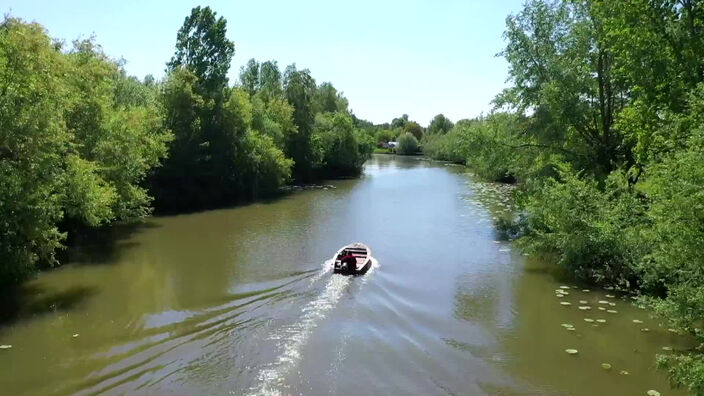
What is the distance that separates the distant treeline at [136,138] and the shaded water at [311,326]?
284 cm

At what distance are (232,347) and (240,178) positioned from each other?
3207cm

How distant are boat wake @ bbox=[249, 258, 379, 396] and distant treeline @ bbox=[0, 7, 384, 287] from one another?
8188 mm

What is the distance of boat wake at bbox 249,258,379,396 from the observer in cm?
1077

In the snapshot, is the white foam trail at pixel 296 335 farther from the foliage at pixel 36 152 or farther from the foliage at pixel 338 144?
the foliage at pixel 338 144

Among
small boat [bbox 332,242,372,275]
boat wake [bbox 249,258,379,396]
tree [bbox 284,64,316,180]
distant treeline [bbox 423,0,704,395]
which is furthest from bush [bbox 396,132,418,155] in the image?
boat wake [bbox 249,258,379,396]

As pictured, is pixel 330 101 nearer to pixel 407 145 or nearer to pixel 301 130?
pixel 301 130

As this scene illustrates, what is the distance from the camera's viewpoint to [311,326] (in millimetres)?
13992

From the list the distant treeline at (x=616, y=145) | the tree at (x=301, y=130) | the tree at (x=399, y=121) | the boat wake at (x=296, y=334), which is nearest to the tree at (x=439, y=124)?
the tree at (x=399, y=121)

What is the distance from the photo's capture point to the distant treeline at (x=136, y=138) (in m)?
15.4

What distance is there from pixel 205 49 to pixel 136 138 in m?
17.2

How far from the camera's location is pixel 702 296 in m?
8.72

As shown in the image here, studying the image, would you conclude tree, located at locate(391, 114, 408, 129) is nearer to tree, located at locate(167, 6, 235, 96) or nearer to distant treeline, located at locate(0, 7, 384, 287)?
distant treeline, located at locate(0, 7, 384, 287)

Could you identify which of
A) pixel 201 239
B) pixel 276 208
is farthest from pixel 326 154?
pixel 201 239

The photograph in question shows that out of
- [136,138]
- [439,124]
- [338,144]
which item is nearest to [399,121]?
[439,124]
